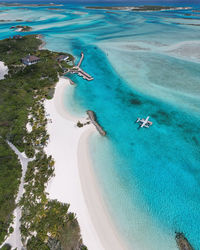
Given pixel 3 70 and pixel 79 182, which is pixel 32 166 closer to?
pixel 79 182

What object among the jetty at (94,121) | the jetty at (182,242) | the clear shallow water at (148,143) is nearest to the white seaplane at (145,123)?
the clear shallow water at (148,143)

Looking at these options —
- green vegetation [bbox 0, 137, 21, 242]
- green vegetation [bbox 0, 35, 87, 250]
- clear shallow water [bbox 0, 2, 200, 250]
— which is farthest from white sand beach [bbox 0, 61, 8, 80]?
green vegetation [bbox 0, 137, 21, 242]

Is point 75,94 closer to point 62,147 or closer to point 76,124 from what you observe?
point 76,124

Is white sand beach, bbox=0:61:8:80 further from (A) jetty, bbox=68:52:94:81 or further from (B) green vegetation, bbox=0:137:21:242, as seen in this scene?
(B) green vegetation, bbox=0:137:21:242

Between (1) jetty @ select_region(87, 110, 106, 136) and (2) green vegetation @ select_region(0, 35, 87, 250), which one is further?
(1) jetty @ select_region(87, 110, 106, 136)

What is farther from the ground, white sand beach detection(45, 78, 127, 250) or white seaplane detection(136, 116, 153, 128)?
white seaplane detection(136, 116, 153, 128)

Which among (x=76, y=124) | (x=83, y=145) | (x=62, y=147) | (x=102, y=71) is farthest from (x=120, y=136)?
(x=102, y=71)

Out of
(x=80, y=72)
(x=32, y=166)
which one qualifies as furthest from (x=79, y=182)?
(x=80, y=72)
